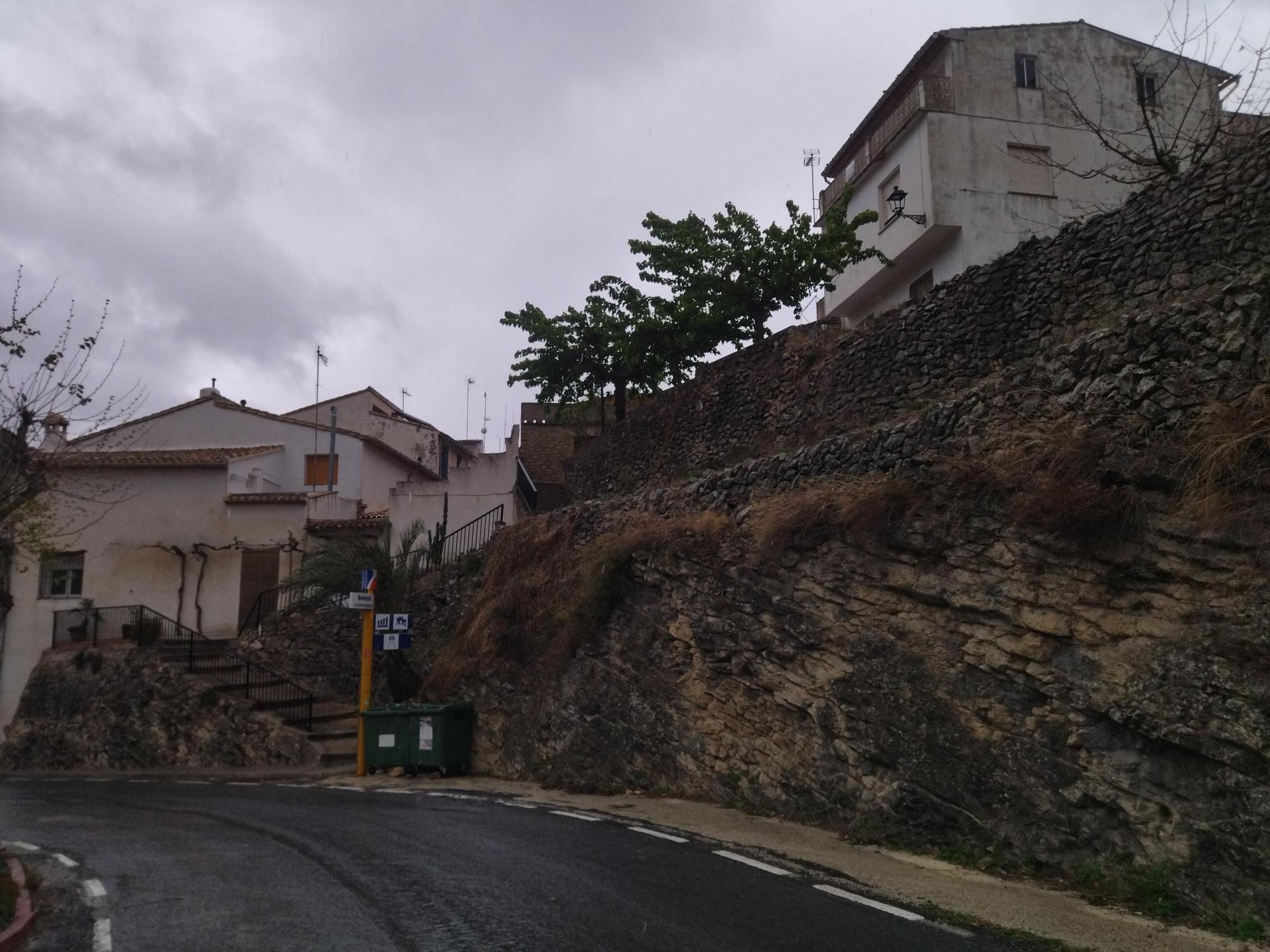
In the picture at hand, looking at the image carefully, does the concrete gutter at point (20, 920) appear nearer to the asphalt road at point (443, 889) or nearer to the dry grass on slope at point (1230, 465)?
the asphalt road at point (443, 889)

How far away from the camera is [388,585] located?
21969 mm

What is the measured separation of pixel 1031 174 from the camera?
23859 mm

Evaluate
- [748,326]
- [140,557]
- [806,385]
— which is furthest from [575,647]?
[140,557]

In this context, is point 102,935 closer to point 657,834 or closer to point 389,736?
point 657,834

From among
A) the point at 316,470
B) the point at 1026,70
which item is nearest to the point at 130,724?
the point at 316,470

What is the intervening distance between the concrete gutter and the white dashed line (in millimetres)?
471

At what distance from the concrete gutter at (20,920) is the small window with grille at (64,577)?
78.8ft

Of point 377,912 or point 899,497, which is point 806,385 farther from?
point 377,912

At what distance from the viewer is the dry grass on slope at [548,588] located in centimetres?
1560

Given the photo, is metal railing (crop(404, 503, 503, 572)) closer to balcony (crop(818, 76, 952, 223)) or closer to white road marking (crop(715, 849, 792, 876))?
balcony (crop(818, 76, 952, 223))

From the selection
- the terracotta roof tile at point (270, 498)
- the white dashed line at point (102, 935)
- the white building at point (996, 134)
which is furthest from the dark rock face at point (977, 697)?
the terracotta roof tile at point (270, 498)

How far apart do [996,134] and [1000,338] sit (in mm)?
11942

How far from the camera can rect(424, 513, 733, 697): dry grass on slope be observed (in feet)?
51.2

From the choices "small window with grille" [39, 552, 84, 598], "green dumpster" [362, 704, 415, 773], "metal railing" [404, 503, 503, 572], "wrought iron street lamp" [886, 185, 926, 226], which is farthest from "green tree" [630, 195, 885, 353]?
"small window with grille" [39, 552, 84, 598]
